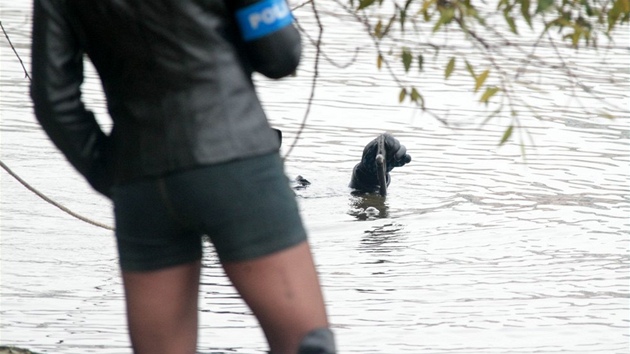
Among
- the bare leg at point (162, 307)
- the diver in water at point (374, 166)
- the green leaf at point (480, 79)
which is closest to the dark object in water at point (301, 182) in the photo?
the diver in water at point (374, 166)

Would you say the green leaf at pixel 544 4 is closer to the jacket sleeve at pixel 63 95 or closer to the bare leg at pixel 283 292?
the bare leg at pixel 283 292

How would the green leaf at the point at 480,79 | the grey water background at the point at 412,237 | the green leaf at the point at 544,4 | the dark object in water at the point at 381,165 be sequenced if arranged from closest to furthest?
the green leaf at the point at 544,4 < the green leaf at the point at 480,79 < the grey water background at the point at 412,237 < the dark object in water at the point at 381,165

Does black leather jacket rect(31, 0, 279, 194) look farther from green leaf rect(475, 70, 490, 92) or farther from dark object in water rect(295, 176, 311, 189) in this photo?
dark object in water rect(295, 176, 311, 189)

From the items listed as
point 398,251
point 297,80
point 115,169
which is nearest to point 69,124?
point 115,169

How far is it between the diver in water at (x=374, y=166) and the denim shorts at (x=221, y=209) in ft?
19.3

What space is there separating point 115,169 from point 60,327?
9.97 ft

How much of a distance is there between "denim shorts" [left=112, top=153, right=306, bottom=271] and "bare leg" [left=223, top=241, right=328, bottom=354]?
29 millimetres

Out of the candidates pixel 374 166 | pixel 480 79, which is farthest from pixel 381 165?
pixel 480 79

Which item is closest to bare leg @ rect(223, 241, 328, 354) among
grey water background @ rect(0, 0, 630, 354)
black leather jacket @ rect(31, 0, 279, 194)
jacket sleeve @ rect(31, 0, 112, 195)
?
grey water background @ rect(0, 0, 630, 354)

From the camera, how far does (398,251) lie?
7387 millimetres

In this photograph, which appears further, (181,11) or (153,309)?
(153,309)

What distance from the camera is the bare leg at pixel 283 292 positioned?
2744 mm

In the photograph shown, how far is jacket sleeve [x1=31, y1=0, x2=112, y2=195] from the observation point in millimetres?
2793

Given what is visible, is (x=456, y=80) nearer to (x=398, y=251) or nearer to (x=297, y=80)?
(x=297, y=80)
